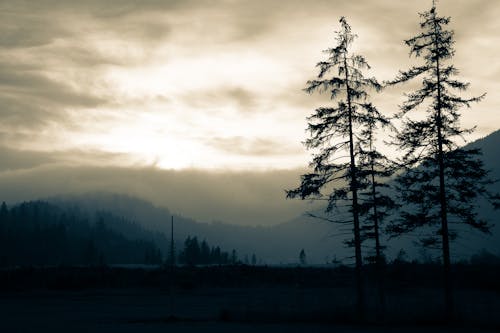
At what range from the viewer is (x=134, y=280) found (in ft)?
269

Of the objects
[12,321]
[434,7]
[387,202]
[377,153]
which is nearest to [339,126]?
[377,153]

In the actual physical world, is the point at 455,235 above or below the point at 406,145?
below

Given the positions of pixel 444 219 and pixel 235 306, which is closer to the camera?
pixel 444 219

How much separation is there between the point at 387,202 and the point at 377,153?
3156 millimetres

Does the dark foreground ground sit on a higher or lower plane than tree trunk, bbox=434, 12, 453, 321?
lower

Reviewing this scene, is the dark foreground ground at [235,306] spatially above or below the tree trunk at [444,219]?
below

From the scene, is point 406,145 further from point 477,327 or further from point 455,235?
point 477,327

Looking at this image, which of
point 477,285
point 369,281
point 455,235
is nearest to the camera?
point 455,235

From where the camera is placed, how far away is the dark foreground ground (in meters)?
27.5

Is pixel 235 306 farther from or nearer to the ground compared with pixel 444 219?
nearer to the ground

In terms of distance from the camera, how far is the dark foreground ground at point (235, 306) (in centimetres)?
2746

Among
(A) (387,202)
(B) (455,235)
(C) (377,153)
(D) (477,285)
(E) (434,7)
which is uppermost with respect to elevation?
(E) (434,7)

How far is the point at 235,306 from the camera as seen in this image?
144ft

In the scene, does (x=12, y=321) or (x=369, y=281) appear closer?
(x=12, y=321)
